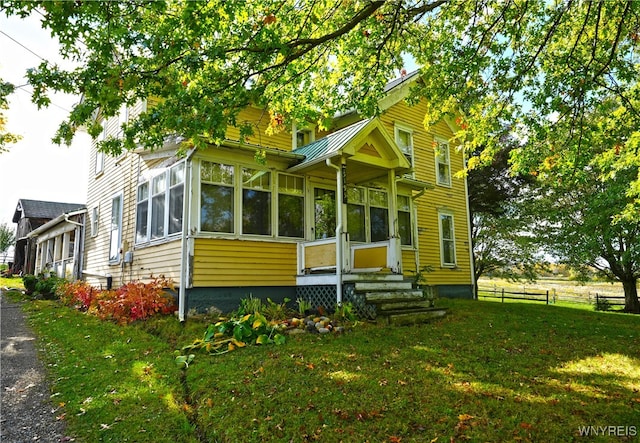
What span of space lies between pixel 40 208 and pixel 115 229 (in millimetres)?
20582

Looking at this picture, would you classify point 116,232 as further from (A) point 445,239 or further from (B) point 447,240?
(B) point 447,240

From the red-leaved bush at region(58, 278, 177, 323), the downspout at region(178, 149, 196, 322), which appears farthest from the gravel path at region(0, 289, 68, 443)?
the downspout at region(178, 149, 196, 322)

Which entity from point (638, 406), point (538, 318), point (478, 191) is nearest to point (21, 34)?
point (638, 406)

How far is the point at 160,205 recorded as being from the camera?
9891 millimetres

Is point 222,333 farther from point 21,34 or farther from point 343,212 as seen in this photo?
point 21,34

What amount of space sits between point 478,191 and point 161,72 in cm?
1937

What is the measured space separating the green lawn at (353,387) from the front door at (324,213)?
353 cm

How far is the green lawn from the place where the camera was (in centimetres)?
349

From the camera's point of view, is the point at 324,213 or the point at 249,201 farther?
the point at 324,213

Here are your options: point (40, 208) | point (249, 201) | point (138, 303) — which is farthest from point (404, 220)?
point (40, 208)

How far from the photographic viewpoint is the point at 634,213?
39.1ft

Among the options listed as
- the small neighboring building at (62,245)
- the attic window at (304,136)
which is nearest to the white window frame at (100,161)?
the small neighboring building at (62,245)

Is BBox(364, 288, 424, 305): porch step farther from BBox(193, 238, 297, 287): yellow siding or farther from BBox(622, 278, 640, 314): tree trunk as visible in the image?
BBox(622, 278, 640, 314): tree trunk

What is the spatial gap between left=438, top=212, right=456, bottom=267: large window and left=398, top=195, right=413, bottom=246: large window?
2.73m
